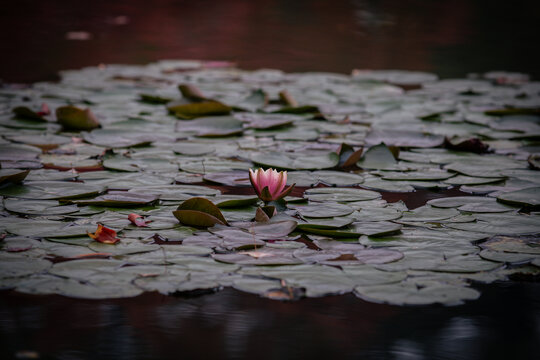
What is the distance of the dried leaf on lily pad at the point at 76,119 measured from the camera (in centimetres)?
274

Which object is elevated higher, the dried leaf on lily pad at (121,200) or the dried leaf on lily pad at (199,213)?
the dried leaf on lily pad at (121,200)

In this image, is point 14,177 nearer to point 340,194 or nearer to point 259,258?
point 259,258

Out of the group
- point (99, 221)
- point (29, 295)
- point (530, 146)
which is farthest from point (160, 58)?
point (29, 295)

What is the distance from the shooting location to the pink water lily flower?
1.77 meters

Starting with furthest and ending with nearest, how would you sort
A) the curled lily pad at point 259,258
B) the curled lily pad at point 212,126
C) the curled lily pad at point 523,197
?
the curled lily pad at point 212,126, the curled lily pad at point 523,197, the curled lily pad at point 259,258

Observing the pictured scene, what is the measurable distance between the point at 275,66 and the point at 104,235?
3.42 metres

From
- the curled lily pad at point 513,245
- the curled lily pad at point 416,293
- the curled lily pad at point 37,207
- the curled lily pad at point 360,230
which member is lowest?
the curled lily pad at point 416,293

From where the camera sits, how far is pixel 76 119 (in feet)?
9.02

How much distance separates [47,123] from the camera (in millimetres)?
2857

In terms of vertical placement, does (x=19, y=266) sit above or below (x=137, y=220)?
below

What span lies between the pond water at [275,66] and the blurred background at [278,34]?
2 cm

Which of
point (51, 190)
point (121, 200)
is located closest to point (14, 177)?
point (51, 190)

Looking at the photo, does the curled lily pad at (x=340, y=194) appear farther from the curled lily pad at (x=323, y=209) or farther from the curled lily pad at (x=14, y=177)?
the curled lily pad at (x=14, y=177)

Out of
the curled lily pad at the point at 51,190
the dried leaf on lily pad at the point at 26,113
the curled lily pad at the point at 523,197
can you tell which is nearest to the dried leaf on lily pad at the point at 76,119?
the dried leaf on lily pad at the point at 26,113
